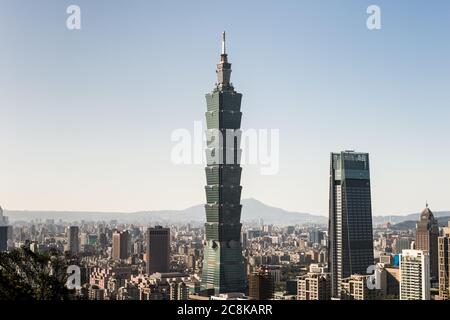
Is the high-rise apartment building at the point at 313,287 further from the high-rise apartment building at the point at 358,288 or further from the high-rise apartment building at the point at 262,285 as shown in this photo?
the high-rise apartment building at the point at 262,285

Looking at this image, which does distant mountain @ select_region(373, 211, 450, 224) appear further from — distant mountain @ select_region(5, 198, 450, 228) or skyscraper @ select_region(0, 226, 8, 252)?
skyscraper @ select_region(0, 226, 8, 252)

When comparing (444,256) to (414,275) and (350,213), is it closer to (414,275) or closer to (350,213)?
(414,275)

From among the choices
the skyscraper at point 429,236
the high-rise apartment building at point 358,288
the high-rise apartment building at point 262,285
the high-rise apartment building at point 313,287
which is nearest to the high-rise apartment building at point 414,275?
the skyscraper at point 429,236

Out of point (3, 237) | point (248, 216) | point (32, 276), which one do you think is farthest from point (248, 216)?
point (32, 276)

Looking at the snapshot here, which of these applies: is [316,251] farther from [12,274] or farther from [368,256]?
[12,274]

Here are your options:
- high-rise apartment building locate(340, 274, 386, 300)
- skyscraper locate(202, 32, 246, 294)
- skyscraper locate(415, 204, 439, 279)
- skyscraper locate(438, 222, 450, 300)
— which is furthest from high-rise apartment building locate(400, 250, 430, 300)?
skyscraper locate(202, 32, 246, 294)

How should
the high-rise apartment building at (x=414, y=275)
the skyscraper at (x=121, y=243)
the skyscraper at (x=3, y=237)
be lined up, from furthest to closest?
the skyscraper at (x=121, y=243)
the high-rise apartment building at (x=414, y=275)
the skyscraper at (x=3, y=237)
